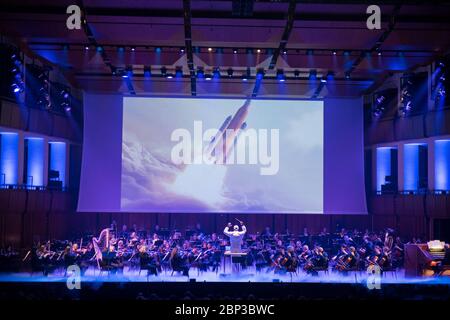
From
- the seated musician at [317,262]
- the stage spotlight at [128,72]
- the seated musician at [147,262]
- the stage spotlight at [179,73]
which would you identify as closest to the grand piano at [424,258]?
the seated musician at [317,262]

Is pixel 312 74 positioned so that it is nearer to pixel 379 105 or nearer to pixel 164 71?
pixel 379 105

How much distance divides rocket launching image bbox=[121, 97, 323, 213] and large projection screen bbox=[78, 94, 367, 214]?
0.04 metres

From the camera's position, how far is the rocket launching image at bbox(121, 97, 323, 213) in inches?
786

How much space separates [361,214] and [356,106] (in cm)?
448

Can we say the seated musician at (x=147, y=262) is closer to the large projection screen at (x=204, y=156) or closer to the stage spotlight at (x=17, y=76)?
the large projection screen at (x=204, y=156)

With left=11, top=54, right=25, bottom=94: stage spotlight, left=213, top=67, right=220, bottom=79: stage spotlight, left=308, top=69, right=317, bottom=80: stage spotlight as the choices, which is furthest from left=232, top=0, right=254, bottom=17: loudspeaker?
left=11, top=54, right=25, bottom=94: stage spotlight

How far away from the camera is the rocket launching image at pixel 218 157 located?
20.0 m

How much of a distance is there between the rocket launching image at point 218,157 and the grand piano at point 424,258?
6.14 m

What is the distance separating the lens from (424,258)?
13.5 metres

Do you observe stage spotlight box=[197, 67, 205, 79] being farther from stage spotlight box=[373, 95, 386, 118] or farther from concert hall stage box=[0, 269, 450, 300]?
concert hall stage box=[0, 269, 450, 300]

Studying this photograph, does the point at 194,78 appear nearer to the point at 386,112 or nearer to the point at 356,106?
the point at 356,106

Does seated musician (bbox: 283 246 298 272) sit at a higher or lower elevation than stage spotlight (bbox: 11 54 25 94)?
lower

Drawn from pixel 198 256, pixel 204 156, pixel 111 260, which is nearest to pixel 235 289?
pixel 198 256
